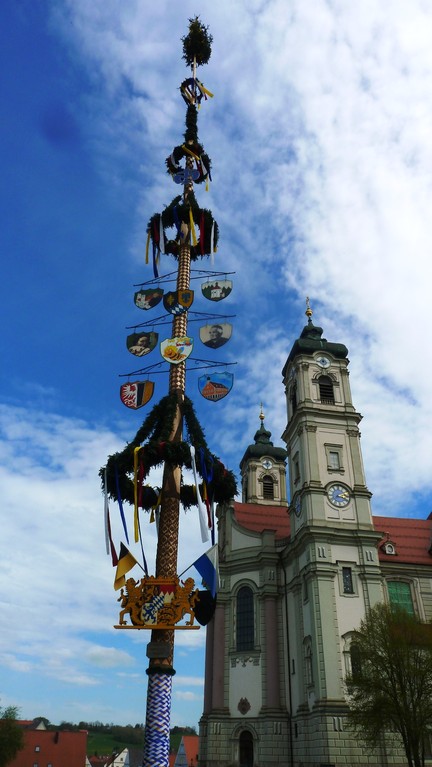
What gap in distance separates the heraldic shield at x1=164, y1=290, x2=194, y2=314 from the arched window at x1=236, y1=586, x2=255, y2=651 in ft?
88.4

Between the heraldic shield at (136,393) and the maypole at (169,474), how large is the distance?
16cm

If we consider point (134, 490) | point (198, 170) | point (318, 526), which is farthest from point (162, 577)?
point (318, 526)

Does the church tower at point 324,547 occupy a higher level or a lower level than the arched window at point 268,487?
lower

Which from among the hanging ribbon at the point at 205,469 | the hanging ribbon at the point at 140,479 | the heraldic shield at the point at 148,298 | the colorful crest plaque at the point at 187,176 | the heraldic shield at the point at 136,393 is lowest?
the hanging ribbon at the point at 140,479

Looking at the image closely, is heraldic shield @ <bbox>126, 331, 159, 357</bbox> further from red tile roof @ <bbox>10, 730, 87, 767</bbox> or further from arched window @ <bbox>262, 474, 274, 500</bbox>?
red tile roof @ <bbox>10, 730, 87, 767</bbox>

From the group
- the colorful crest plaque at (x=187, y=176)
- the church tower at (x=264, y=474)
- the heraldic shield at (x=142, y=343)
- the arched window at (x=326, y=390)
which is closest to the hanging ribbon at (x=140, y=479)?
the heraldic shield at (x=142, y=343)

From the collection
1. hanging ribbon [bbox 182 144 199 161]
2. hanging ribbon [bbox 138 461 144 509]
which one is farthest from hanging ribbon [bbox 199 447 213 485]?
hanging ribbon [bbox 182 144 199 161]

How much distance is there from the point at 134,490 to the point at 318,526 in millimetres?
22349

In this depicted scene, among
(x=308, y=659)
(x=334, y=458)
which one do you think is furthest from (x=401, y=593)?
(x=334, y=458)

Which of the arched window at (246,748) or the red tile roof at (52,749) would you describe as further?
the red tile roof at (52,749)

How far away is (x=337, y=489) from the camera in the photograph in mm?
37438

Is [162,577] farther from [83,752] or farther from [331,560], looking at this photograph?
[83,752]

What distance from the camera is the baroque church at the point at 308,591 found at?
32281 mm

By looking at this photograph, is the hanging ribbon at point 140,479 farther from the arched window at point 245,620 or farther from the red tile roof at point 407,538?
the red tile roof at point 407,538
